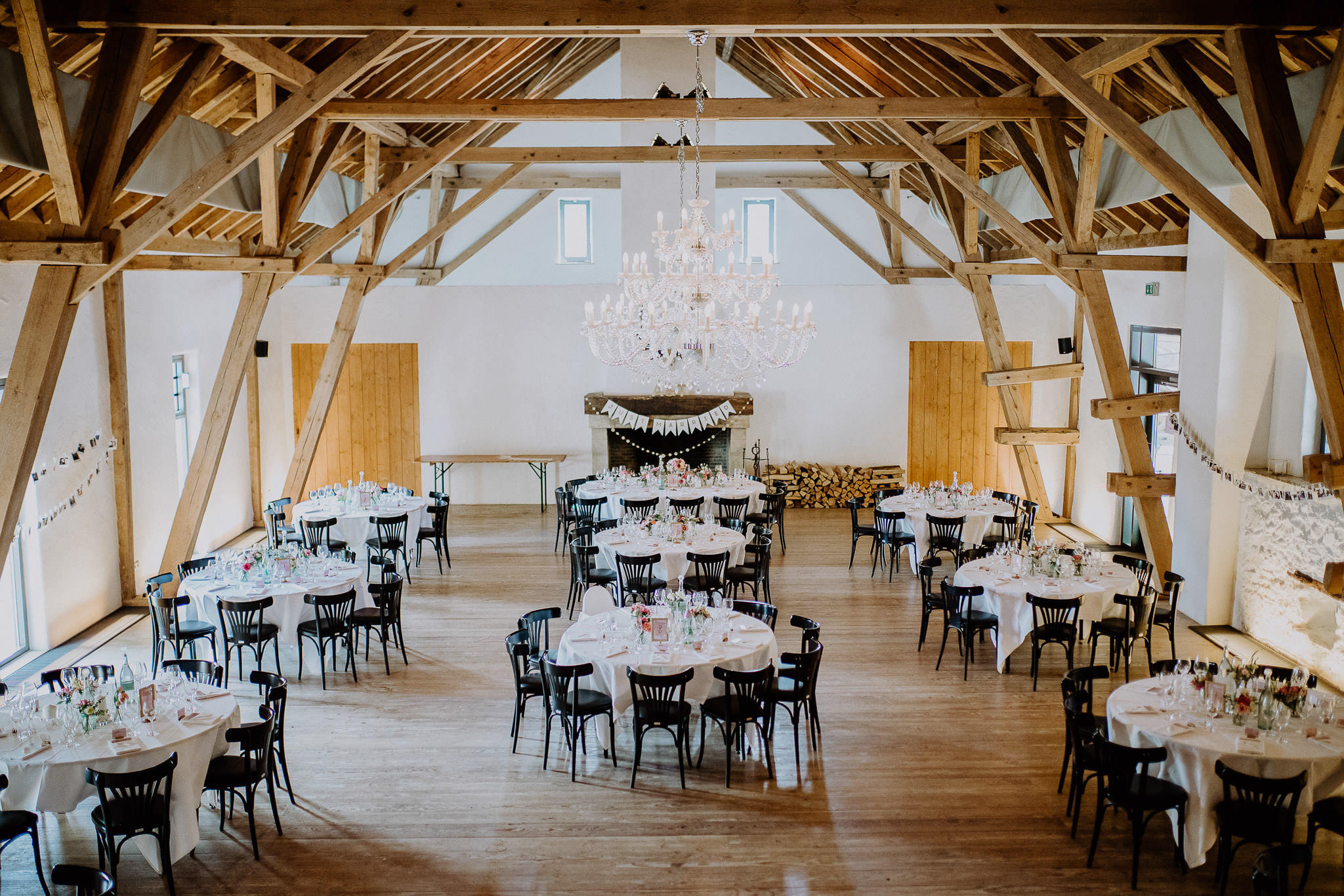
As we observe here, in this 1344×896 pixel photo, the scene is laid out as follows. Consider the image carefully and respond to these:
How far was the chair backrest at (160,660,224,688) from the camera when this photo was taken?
7.09 meters

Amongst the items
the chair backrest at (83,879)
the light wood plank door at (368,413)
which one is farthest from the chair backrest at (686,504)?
the chair backrest at (83,879)

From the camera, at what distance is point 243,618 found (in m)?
8.77

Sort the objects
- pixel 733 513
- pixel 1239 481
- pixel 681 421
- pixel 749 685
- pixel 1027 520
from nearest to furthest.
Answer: pixel 749 685
pixel 1239 481
pixel 733 513
pixel 1027 520
pixel 681 421

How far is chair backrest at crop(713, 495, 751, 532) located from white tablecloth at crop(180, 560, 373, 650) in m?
4.23

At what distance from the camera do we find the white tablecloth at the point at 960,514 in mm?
12016

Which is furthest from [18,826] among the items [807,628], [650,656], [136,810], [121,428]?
[121,428]

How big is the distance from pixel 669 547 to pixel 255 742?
5.08 metres

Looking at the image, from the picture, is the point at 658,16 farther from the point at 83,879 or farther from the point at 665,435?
the point at 665,435

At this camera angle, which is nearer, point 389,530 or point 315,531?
point 389,530

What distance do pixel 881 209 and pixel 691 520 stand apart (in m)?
5.63

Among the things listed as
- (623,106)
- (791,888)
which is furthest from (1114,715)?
(623,106)

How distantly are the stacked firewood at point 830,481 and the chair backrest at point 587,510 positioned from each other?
169 inches

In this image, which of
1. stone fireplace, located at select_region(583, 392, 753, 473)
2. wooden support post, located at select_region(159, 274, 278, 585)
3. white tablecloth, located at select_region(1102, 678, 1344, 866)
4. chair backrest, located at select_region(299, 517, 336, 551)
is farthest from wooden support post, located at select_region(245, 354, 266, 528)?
white tablecloth, located at select_region(1102, 678, 1344, 866)

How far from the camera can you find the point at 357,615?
366 inches
